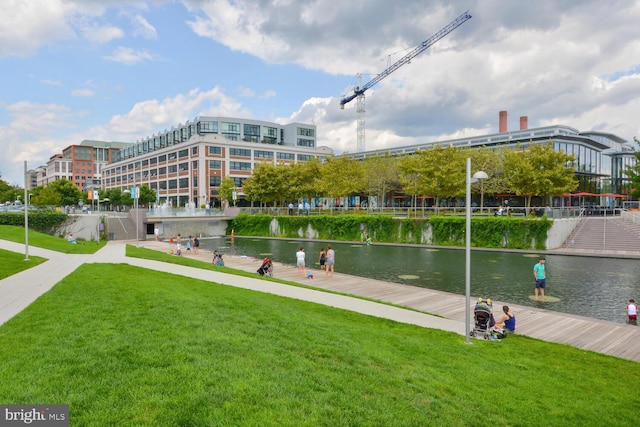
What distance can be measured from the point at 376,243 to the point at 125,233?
3288 centimetres

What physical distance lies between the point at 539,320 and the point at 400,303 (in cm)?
500

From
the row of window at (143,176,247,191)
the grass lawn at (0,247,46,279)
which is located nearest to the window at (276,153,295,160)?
the row of window at (143,176,247,191)

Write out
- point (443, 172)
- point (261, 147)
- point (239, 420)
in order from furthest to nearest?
point (261, 147) → point (443, 172) → point (239, 420)

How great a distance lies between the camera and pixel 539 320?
45.8 ft

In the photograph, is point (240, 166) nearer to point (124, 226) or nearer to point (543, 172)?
point (124, 226)

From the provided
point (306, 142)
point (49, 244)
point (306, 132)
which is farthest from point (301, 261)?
point (306, 132)

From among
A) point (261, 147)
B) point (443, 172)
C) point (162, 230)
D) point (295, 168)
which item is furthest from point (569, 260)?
point (261, 147)

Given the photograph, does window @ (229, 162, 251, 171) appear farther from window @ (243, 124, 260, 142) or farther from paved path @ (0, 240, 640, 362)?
paved path @ (0, 240, 640, 362)

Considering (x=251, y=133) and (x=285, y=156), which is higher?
(x=251, y=133)

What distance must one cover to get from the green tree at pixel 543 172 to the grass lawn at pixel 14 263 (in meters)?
42.6

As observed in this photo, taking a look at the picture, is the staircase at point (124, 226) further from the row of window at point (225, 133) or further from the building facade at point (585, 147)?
the row of window at point (225, 133)

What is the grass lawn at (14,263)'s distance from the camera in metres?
17.0

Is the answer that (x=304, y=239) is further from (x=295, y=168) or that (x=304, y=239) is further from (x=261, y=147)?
(x=261, y=147)

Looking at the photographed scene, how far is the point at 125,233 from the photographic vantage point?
52531 millimetres
